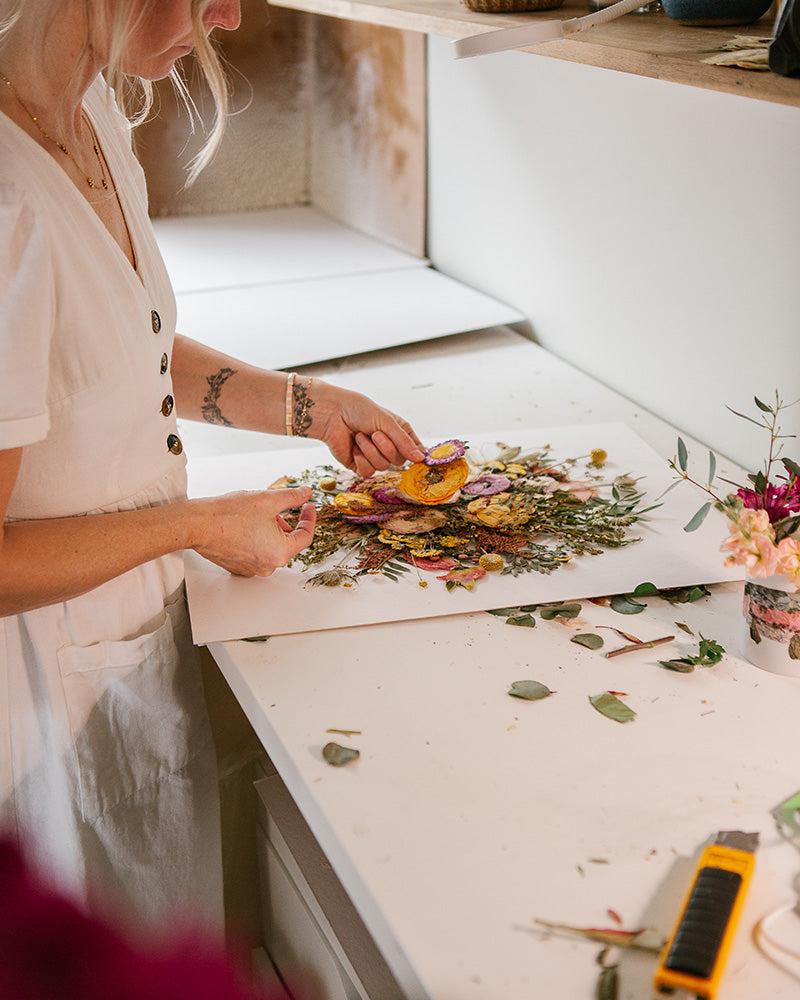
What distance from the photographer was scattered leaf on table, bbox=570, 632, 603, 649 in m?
0.90

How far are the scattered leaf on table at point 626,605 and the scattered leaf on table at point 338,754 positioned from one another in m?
0.32

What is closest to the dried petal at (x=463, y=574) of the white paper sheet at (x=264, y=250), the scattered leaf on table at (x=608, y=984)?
the scattered leaf on table at (x=608, y=984)

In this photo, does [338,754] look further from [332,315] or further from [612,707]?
[332,315]

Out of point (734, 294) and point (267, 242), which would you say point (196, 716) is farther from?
point (267, 242)

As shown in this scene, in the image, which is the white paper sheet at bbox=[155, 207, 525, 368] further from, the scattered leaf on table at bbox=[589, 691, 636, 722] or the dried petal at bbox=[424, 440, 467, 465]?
the scattered leaf on table at bbox=[589, 691, 636, 722]

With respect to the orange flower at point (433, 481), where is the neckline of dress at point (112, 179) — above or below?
above

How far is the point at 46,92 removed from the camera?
896 millimetres

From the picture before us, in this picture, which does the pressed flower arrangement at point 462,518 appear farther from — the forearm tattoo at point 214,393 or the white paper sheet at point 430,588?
the forearm tattoo at point 214,393

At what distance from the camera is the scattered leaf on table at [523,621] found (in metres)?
0.93

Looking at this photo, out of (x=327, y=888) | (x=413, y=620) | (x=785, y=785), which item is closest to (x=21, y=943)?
(x=327, y=888)

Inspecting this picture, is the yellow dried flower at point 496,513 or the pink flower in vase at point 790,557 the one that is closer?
the pink flower in vase at point 790,557

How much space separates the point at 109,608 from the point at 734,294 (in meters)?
0.85

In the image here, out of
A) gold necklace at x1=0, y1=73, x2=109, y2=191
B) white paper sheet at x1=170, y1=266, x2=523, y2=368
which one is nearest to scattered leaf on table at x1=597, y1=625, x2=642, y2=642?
gold necklace at x1=0, y1=73, x2=109, y2=191

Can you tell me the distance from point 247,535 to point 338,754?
289 mm
